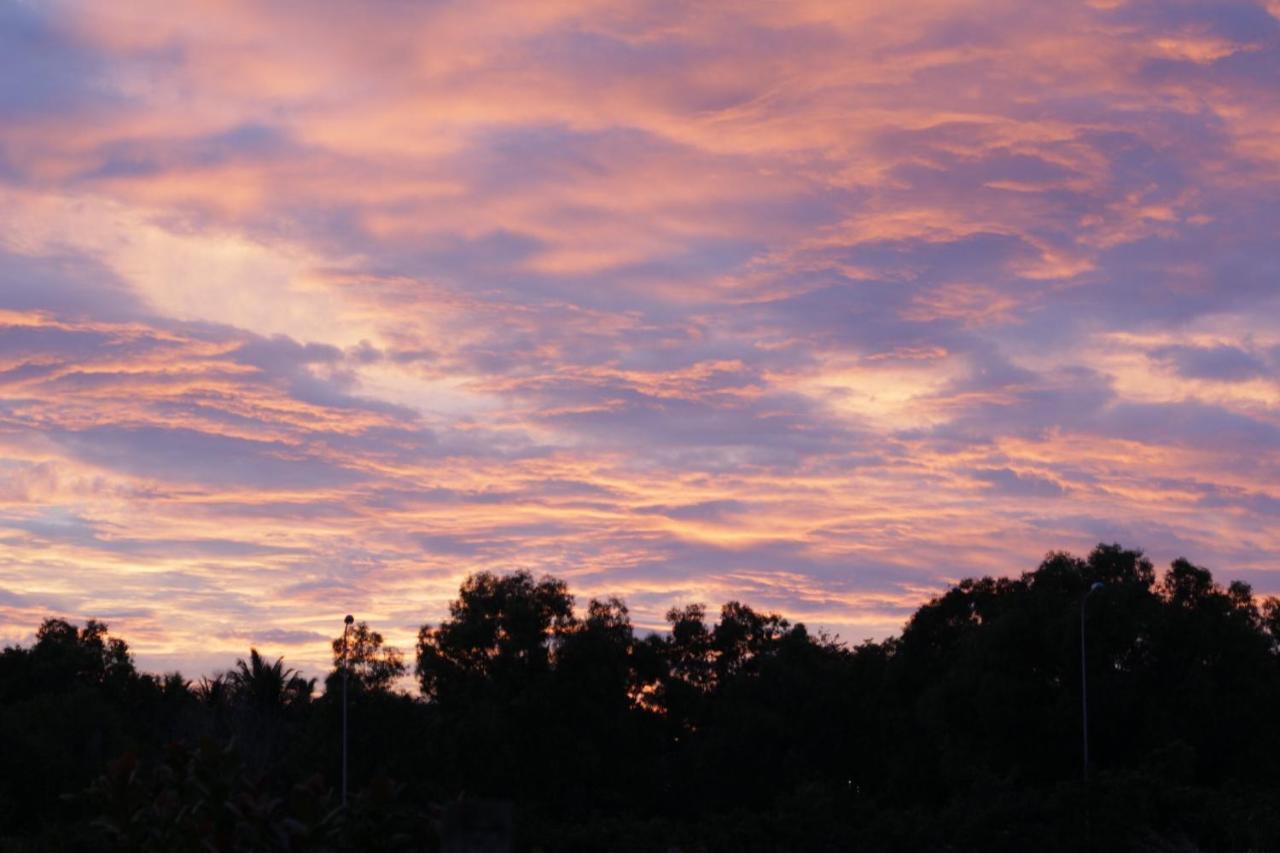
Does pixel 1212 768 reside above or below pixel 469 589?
below

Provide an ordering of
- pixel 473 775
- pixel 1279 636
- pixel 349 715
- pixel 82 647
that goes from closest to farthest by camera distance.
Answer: pixel 473 775 → pixel 349 715 → pixel 1279 636 → pixel 82 647

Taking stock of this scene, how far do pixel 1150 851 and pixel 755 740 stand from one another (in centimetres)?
4044

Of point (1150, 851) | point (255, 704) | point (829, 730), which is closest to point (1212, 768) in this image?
point (829, 730)

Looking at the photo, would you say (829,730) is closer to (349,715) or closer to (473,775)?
(473,775)

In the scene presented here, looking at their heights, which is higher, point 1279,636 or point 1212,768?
point 1279,636

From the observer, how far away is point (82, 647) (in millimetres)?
89750

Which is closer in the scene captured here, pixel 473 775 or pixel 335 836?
pixel 335 836

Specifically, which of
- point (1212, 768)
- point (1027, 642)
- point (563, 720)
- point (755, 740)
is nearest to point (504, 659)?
point (563, 720)

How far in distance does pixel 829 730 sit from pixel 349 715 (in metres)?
22.6

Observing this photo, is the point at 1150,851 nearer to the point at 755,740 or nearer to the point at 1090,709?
the point at 1090,709

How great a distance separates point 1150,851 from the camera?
29062 mm

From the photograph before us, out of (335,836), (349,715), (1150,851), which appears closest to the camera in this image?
(335,836)

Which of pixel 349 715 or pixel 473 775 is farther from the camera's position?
pixel 349 715

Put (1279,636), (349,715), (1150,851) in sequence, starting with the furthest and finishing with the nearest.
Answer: (1279,636), (349,715), (1150,851)
